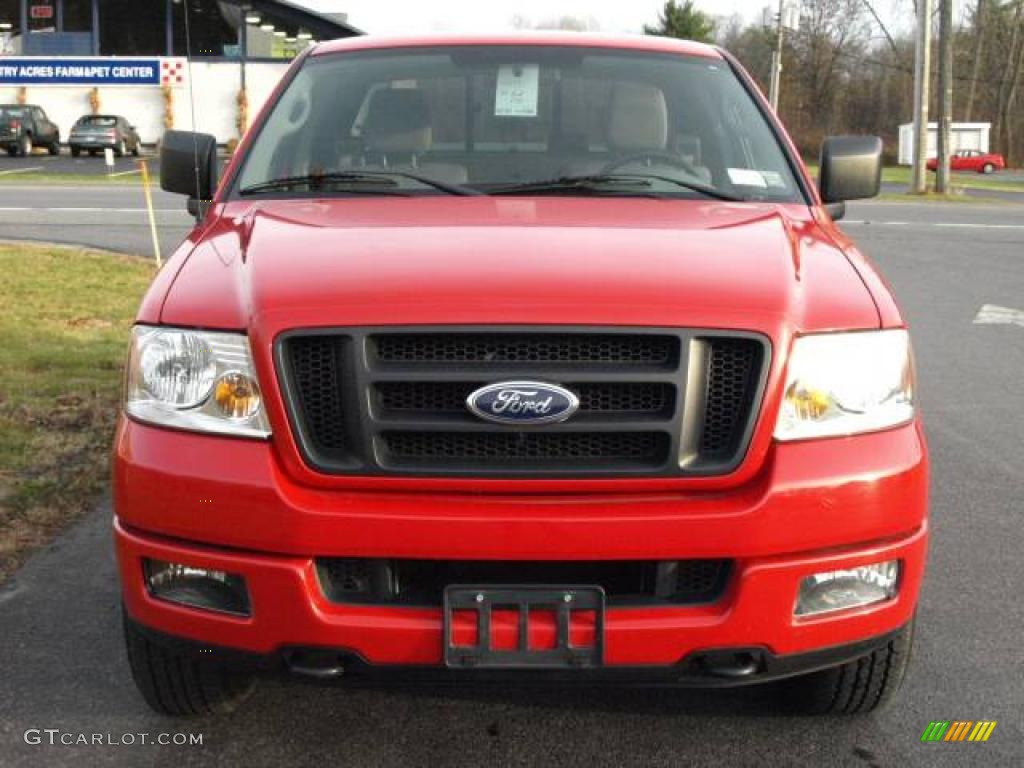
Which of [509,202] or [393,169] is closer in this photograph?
[509,202]

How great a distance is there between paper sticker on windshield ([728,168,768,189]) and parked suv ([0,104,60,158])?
43.9 meters

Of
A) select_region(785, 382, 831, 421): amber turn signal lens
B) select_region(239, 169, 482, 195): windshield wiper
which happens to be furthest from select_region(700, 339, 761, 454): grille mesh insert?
select_region(239, 169, 482, 195): windshield wiper

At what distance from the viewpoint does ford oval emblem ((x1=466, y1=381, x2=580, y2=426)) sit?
2732 mm

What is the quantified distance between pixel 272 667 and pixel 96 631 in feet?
4.43

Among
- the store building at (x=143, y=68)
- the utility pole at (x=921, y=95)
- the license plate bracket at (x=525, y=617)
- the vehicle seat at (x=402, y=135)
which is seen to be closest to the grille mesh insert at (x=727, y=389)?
the license plate bracket at (x=525, y=617)

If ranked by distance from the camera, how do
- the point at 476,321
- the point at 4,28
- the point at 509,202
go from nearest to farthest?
the point at 476,321 < the point at 509,202 < the point at 4,28

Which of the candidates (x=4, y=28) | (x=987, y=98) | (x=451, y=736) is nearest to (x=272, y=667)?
(x=451, y=736)

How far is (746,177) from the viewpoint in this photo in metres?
4.05

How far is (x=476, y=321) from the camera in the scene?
273 cm

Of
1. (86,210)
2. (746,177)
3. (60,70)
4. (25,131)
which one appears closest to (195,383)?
(746,177)

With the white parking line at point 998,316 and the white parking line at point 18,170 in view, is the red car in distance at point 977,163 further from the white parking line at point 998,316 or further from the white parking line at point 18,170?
the white parking line at point 998,316

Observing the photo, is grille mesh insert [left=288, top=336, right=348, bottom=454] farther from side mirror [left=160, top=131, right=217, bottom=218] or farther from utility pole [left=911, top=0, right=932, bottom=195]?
utility pole [left=911, top=0, right=932, bottom=195]

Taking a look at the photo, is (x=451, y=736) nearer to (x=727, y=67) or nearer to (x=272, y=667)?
(x=272, y=667)

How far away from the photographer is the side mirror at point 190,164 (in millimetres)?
4344
